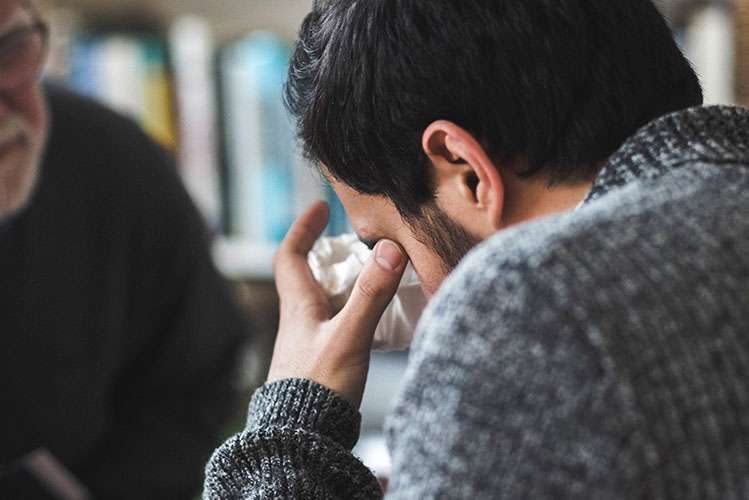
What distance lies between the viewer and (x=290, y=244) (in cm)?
77

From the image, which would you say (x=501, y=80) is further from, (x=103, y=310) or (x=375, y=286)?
(x=103, y=310)

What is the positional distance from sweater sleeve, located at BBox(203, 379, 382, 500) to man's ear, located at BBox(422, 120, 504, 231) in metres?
0.16

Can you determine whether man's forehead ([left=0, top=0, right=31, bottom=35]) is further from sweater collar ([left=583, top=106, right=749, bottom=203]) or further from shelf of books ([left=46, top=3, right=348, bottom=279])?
sweater collar ([left=583, top=106, right=749, bottom=203])

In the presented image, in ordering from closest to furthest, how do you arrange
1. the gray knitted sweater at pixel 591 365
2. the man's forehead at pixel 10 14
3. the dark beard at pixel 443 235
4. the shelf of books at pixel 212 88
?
the gray knitted sweater at pixel 591 365, the dark beard at pixel 443 235, the man's forehead at pixel 10 14, the shelf of books at pixel 212 88

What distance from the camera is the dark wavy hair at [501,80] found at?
515 millimetres

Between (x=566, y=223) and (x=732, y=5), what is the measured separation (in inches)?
44.3

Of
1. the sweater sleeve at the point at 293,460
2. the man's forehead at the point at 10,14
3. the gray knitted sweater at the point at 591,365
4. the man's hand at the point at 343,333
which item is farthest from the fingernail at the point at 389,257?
the man's forehead at the point at 10,14

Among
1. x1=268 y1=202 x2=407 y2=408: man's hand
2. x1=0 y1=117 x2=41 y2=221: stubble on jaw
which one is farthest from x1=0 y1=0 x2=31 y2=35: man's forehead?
x1=268 y1=202 x2=407 y2=408: man's hand

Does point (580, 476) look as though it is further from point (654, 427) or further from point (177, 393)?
point (177, 393)

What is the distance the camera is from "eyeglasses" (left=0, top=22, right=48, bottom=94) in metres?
1.06

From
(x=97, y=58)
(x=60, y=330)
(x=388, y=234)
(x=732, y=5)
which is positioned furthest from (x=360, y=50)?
(x=97, y=58)

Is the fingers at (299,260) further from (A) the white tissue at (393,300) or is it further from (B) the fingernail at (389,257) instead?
(B) the fingernail at (389,257)

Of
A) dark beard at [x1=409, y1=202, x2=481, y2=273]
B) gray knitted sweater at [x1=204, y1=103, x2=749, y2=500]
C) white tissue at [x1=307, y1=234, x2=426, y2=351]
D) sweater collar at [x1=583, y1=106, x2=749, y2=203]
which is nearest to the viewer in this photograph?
gray knitted sweater at [x1=204, y1=103, x2=749, y2=500]

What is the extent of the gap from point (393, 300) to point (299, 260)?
10 centimetres
